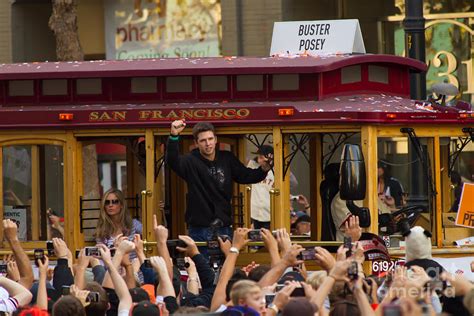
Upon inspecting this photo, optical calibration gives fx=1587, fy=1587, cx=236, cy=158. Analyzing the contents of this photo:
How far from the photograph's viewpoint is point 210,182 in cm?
1416

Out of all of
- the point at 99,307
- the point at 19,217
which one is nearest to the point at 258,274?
the point at 99,307

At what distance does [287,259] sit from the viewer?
1066 cm

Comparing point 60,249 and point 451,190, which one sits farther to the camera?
point 451,190

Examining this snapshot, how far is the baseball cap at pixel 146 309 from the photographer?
31.5ft

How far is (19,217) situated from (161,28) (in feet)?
41.9

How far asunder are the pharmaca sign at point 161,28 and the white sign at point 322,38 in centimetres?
1110

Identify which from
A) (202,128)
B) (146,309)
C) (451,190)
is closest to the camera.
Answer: (146,309)

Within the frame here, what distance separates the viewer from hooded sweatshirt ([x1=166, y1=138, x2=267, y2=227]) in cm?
1413

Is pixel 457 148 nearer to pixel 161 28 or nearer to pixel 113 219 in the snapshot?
pixel 113 219

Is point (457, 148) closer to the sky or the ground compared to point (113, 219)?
closer to the sky

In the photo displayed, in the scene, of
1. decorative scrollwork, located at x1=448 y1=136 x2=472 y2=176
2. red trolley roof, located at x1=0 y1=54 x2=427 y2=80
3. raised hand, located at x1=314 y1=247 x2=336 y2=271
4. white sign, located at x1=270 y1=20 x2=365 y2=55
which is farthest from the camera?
white sign, located at x1=270 y1=20 x2=365 y2=55

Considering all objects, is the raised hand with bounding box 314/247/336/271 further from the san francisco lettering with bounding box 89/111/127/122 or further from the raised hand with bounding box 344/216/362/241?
the san francisco lettering with bounding box 89/111/127/122

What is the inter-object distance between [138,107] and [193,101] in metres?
0.51

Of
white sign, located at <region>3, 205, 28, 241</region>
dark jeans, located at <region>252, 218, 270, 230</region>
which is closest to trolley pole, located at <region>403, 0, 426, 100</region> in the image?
dark jeans, located at <region>252, 218, 270, 230</region>
